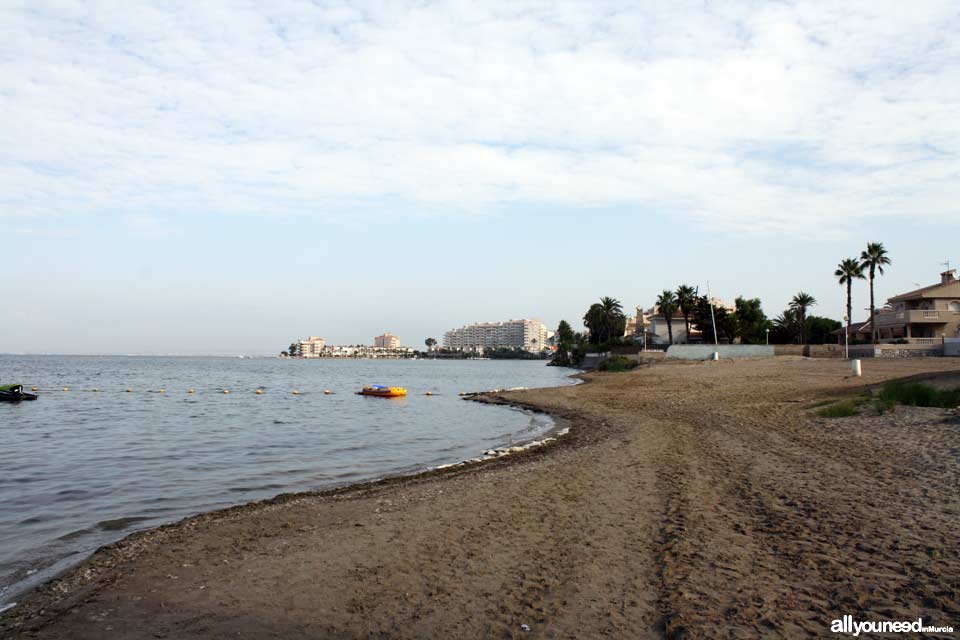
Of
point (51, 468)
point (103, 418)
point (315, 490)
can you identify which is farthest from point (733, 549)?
point (103, 418)

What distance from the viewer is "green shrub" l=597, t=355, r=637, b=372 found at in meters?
74.9

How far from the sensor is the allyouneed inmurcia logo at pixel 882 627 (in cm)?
516

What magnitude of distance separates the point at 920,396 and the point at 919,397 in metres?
0.05

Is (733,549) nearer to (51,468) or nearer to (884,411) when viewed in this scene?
(884,411)

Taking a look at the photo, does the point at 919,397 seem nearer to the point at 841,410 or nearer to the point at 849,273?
the point at 841,410

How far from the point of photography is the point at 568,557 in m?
7.77

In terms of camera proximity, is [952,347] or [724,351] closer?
[952,347]

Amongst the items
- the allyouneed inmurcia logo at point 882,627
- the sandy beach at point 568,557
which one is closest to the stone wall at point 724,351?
the sandy beach at point 568,557

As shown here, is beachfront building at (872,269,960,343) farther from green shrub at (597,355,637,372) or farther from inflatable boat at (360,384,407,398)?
inflatable boat at (360,384,407,398)

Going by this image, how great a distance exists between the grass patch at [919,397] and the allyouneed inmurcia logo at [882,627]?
15.7 metres

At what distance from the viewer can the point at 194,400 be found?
4491cm

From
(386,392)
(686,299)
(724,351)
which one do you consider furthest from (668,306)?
(386,392)

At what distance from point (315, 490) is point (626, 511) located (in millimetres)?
7568

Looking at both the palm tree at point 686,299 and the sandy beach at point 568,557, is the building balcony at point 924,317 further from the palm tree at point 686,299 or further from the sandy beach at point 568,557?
the sandy beach at point 568,557
